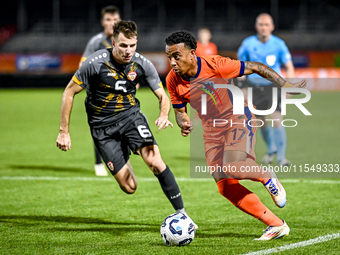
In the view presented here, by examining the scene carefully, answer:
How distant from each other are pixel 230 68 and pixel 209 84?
0.24m

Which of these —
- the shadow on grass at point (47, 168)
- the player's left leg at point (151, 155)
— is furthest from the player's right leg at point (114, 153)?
the shadow on grass at point (47, 168)

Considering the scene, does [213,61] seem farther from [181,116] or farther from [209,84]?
[181,116]

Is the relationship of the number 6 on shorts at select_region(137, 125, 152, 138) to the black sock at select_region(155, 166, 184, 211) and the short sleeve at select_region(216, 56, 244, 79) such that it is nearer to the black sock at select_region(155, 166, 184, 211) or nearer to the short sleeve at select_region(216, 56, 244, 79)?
the black sock at select_region(155, 166, 184, 211)

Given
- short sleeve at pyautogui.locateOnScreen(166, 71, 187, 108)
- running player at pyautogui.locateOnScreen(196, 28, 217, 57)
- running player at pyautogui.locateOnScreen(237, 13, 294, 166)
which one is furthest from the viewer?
running player at pyautogui.locateOnScreen(196, 28, 217, 57)

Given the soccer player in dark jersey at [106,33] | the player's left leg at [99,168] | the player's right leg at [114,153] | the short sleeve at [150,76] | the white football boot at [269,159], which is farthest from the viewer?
the white football boot at [269,159]

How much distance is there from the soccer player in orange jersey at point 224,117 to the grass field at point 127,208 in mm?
329

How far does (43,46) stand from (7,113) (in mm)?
17560

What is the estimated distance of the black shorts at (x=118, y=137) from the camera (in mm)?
4834

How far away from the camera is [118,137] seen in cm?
496

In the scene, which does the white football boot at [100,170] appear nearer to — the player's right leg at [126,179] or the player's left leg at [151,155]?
the player's right leg at [126,179]

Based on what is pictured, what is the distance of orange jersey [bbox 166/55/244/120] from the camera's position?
4.38 meters

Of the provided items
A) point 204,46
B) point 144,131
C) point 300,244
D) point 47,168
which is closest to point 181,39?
point 144,131

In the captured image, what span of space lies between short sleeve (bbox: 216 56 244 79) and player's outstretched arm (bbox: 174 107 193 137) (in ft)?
1.64

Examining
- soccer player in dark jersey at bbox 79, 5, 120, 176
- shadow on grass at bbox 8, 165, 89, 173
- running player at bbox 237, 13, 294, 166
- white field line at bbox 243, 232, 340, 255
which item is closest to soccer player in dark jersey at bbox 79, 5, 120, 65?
soccer player in dark jersey at bbox 79, 5, 120, 176
